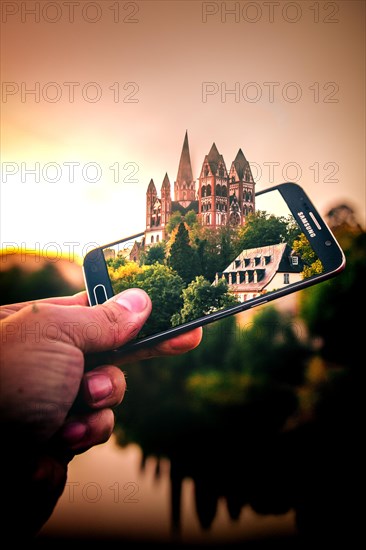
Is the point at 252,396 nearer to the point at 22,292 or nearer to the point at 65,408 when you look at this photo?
the point at 22,292

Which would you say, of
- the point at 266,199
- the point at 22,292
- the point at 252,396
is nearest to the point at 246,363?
the point at 252,396

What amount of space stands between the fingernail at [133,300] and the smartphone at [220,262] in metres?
0.04

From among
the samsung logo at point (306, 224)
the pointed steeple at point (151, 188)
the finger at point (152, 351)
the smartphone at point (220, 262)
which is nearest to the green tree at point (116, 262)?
the smartphone at point (220, 262)

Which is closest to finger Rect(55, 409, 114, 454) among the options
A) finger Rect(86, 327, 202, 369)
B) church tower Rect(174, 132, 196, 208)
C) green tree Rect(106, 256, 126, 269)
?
finger Rect(86, 327, 202, 369)

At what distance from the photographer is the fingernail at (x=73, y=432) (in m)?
1.44

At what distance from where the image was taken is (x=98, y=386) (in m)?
1.41

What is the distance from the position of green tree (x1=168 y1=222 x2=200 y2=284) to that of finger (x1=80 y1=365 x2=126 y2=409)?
327 millimetres

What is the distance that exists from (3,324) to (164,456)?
3.89 feet

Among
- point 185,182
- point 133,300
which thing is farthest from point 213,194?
point 133,300

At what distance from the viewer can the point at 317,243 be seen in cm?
122

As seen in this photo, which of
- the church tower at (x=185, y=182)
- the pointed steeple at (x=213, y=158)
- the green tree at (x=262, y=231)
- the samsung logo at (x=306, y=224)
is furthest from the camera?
the pointed steeple at (x=213, y=158)

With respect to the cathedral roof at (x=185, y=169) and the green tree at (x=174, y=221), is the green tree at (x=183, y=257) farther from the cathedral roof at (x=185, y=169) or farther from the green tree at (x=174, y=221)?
the cathedral roof at (x=185, y=169)

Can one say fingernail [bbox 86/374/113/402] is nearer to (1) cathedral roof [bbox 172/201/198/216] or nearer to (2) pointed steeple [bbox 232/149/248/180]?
(1) cathedral roof [bbox 172/201/198/216]

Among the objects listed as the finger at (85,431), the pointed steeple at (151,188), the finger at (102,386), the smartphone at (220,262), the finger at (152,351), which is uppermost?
the pointed steeple at (151,188)
